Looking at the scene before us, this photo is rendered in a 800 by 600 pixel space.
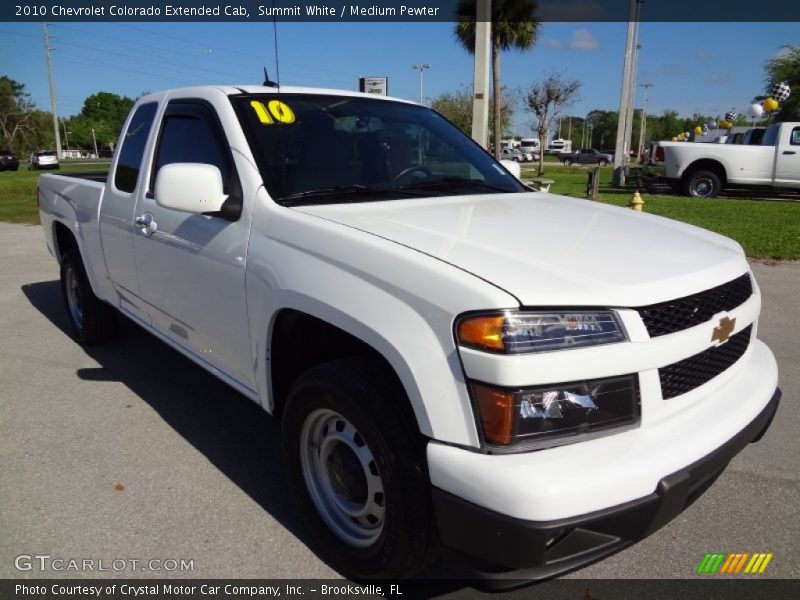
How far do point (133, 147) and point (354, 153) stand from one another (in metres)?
1.76

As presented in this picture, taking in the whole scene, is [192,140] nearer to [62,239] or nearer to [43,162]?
[62,239]

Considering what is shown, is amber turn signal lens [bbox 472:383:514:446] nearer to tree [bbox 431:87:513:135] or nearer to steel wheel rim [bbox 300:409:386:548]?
steel wheel rim [bbox 300:409:386:548]

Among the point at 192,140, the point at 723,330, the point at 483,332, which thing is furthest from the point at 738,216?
the point at 483,332

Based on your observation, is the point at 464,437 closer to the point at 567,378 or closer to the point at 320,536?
the point at 567,378

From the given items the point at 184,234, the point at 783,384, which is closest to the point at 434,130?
the point at 184,234

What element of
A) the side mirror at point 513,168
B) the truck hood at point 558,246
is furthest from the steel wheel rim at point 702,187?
the truck hood at point 558,246

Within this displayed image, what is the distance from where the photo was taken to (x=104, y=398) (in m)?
4.06

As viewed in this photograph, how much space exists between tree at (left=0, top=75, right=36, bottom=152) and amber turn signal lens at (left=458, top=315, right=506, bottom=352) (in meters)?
92.4

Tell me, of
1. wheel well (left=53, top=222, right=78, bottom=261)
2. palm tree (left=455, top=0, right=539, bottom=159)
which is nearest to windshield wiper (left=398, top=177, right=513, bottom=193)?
wheel well (left=53, top=222, right=78, bottom=261)

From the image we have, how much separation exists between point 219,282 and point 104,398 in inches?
73.1

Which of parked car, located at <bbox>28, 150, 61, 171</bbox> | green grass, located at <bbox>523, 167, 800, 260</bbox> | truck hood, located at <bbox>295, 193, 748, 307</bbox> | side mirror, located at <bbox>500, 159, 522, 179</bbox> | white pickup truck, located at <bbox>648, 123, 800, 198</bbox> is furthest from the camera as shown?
parked car, located at <bbox>28, 150, 61, 171</bbox>

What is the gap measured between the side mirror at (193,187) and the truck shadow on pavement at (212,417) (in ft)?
4.28

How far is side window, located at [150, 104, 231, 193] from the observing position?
9.68ft

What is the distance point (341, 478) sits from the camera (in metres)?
2.38
